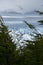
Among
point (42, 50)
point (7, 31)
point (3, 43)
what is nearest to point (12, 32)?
point (7, 31)

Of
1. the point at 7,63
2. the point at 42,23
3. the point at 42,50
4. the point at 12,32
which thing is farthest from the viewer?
the point at 12,32

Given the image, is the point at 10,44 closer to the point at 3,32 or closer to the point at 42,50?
the point at 3,32

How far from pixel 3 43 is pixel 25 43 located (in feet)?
1.19

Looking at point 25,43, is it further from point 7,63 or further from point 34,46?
point 7,63

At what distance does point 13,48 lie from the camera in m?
2.66

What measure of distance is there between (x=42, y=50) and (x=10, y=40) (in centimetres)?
57

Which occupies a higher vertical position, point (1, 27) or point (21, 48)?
point (1, 27)

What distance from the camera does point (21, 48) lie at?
2.63 meters

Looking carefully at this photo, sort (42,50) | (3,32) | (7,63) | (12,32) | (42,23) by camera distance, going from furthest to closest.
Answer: (12,32) < (3,32) < (7,63) < (42,50) < (42,23)

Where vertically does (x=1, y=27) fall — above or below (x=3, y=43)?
above

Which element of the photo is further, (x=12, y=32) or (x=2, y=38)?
(x=12, y=32)

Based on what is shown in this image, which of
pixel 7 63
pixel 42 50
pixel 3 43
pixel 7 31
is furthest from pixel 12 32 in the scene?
pixel 42 50

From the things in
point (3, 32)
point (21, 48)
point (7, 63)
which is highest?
point (3, 32)

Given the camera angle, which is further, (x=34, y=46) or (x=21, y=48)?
(x=21, y=48)
